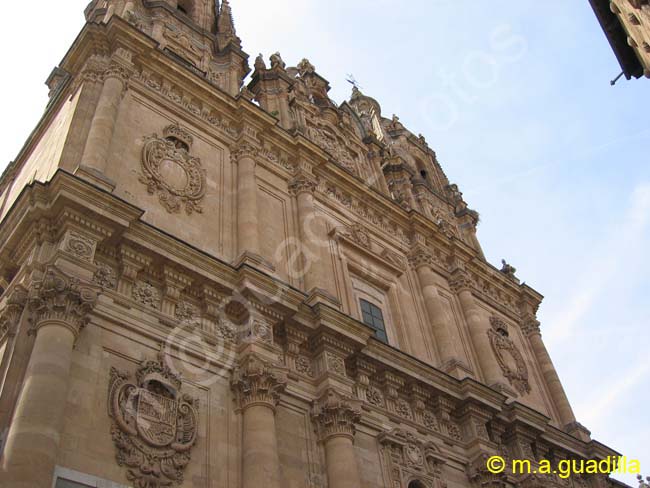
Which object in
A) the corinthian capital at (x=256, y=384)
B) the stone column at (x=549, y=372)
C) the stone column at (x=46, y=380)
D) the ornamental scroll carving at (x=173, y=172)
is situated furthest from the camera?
the stone column at (x=549, y=372)

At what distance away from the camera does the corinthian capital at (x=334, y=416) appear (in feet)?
42.0

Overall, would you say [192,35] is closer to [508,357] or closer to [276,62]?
[276,62]

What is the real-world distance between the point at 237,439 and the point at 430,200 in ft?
52.1

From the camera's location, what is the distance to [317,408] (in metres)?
13.1

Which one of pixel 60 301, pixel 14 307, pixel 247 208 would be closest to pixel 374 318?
pixel 247 208

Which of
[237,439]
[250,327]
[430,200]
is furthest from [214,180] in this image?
[430,200]

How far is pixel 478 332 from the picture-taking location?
2027 centimetres

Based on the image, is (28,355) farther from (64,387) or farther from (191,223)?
(191,223)

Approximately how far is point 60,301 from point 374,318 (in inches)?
357

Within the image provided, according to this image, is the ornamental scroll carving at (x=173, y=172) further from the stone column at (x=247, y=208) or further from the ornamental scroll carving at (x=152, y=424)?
the ornamental scroll carving at (x=152, y=424)

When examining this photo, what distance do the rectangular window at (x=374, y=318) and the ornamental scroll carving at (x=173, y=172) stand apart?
5102 mm

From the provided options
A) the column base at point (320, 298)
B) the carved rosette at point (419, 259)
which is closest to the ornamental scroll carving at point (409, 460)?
the column base at point (320, 298)

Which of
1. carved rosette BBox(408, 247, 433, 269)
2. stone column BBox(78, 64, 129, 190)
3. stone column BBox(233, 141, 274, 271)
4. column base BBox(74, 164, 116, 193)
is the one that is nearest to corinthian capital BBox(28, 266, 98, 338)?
column base BBox(74, 164, 116, 193)

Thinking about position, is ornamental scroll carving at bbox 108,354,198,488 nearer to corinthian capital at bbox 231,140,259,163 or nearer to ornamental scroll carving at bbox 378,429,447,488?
ornamental scroll carving at bbox 378,429,447,488
